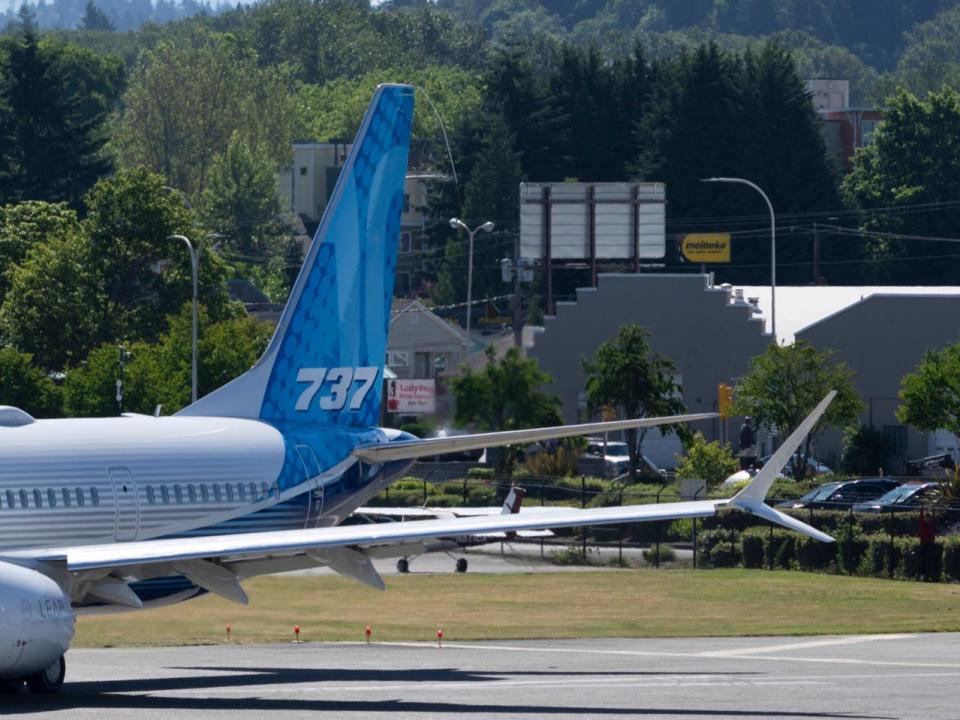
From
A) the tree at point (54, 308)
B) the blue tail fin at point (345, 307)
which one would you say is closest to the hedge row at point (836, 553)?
the blue tail fin at point (345, 307)

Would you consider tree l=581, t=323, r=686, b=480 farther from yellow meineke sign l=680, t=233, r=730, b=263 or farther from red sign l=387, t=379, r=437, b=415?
yellow meineke sign l=680, t=233, r=730, b=263

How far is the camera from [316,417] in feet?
121

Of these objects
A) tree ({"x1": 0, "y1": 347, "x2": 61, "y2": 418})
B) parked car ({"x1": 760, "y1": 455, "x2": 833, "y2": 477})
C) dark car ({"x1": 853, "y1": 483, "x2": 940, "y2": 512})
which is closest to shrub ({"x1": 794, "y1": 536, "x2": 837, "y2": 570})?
dark car ({"x1": 853, "y1": 483, "x2": 940, "y2": 512})

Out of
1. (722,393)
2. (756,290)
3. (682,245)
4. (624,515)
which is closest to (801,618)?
(624,515)

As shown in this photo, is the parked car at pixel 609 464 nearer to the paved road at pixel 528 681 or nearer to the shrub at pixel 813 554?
the shrub at pixel 813 554

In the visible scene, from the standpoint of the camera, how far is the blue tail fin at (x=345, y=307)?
36.3 m

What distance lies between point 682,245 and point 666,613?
107 m

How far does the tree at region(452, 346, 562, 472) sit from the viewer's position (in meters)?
90.0

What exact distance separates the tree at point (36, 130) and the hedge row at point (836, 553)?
98.7 meters

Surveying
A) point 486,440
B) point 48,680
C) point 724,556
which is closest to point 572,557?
point 724,556

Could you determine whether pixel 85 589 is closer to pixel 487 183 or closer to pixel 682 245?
pixel 682 245

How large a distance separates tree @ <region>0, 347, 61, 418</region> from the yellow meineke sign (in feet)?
209

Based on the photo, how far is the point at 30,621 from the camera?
2733 cm

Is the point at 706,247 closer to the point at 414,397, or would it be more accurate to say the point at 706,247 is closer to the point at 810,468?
the point at 414,397
